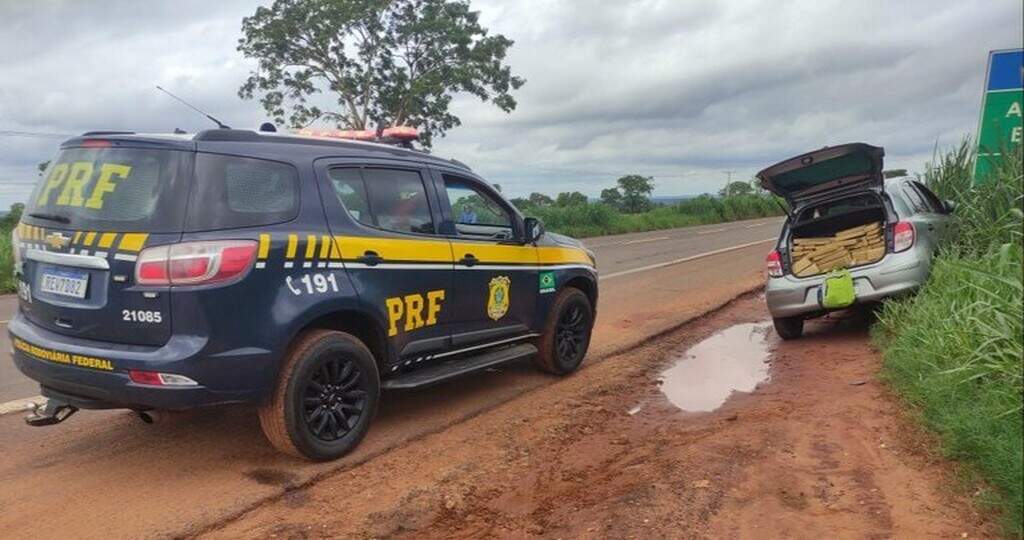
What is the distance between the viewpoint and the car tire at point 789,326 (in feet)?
26.2

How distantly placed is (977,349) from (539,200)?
3167 centimetres

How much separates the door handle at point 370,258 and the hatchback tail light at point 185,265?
32.8 inches

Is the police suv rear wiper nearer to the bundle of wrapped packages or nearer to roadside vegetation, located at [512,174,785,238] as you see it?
the bundle of wrapped packages

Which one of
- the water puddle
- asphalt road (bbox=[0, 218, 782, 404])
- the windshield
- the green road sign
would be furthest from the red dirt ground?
asphalt road (bbox=[0, 218, 782, 404])

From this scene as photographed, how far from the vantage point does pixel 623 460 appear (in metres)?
4.42

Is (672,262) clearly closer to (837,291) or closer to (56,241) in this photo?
(837,291)

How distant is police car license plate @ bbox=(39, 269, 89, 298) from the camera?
3.91 meters

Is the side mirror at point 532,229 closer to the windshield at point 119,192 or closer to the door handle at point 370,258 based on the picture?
the door handle at point 370,258

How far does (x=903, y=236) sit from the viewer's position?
23.6 feet

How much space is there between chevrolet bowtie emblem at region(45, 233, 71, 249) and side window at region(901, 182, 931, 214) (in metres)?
7.28

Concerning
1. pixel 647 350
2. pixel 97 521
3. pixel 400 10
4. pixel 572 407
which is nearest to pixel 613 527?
pixel 572 407

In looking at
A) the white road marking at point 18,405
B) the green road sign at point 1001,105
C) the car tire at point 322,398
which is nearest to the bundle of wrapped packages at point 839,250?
the green road sign at point 1001,105

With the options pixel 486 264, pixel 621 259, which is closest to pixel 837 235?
pixel 486 264

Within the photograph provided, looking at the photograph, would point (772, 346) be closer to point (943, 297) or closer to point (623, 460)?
point (943, 297)
